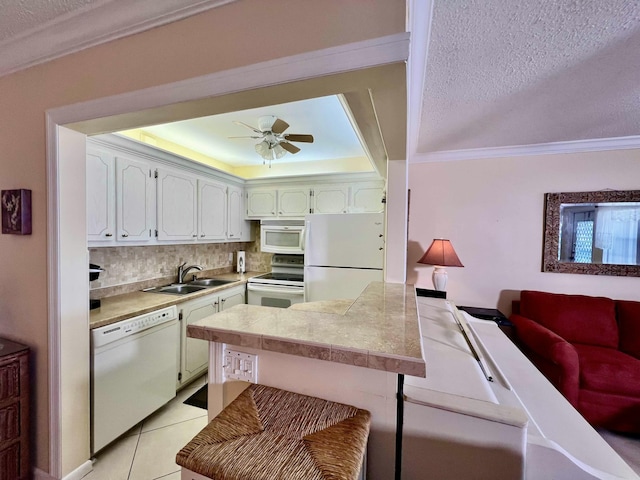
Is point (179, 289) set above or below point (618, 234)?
below

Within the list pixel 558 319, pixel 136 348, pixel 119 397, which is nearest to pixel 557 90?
pixel 558 319

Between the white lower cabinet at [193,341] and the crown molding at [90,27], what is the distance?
177 cm

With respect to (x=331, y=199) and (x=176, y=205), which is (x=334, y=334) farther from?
(x=331, y=199)

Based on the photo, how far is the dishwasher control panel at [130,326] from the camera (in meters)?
1.58

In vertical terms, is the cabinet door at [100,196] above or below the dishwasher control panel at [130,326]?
above

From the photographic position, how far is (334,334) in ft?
2.95

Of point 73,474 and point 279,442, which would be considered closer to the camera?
point 279,442

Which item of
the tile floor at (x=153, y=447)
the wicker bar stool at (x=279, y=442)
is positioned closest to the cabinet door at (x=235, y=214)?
the tile floor at (x=153, y=447)

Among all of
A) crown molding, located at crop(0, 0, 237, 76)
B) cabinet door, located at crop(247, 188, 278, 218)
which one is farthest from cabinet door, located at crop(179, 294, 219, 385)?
crown molding, located at crop(0, 0, 237, 76)

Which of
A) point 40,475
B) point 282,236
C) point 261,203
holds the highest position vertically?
point 261,203

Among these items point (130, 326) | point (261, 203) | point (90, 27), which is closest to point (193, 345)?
point (130, 326)

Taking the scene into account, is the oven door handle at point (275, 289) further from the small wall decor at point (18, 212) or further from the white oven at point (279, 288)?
the small wall decor at point (18, 212)

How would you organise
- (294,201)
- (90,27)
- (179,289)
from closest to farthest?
1. (90,27)
2. (179,289)
3. (294,201)

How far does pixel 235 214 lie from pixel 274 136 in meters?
1.40
